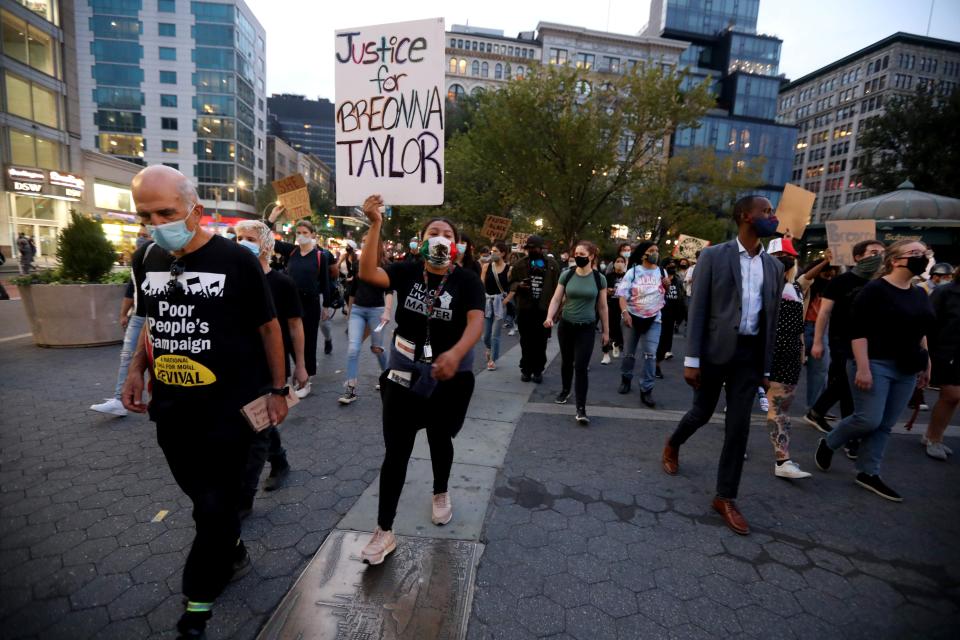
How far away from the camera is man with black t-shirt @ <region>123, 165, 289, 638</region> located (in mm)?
1957

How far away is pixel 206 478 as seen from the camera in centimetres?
202

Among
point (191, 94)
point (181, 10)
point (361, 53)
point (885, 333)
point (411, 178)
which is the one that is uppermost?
point (181, 10)

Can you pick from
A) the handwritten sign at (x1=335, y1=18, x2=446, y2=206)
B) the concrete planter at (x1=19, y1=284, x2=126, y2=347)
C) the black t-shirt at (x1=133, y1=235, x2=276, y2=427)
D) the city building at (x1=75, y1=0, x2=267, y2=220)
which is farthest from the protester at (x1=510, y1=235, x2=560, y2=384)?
the city building at (x1=75, y1=0, x2=267, y2=220)

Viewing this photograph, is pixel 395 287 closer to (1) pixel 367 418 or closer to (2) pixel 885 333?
(1) pixel 367 418

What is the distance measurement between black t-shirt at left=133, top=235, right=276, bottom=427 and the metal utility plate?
3.57 ft

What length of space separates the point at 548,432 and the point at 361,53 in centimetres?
380

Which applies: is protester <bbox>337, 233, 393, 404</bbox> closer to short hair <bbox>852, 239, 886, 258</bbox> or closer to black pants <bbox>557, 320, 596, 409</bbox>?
black pants <bbox>557, 320, 596, 409</bbox>

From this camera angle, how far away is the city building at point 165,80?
58.1m

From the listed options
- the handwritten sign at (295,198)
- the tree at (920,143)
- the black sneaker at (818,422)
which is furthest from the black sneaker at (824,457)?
the tree at (920,143)

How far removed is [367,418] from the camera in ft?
16.4

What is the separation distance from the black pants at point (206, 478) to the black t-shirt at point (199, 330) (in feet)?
0.20

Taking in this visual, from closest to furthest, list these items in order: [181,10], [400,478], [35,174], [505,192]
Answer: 1. [400,478]
2. [505,192]
3. [35,174]
4. [181,10]

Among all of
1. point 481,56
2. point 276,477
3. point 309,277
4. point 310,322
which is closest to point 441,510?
point 276,477

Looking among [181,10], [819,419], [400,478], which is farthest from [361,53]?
[181,10]
